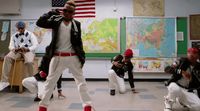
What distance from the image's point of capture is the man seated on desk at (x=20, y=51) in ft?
18.8

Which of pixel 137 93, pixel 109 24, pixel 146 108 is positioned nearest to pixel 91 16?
pixel 109 24

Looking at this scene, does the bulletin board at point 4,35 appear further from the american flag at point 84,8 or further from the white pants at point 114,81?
the white pants at point 114,81

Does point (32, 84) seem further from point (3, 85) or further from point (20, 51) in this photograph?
point (20, 51)

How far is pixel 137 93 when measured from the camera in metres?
5.69

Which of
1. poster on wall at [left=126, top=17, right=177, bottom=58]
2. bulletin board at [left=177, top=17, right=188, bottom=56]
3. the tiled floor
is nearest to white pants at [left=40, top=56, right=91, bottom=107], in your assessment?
the tiled floor

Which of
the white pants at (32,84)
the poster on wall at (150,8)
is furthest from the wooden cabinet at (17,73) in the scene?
the poster on wall at (150,8)

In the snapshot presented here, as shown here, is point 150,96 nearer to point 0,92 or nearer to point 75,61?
point 75,61

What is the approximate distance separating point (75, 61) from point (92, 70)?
4791mm

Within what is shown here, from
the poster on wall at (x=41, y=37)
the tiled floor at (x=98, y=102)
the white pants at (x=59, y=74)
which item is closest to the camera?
the white pants at (x=59, y=74)

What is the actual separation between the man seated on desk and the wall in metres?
2.25

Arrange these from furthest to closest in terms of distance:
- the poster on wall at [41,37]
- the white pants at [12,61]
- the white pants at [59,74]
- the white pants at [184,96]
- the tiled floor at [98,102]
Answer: the poster on wall at [41,37]
the white pants at [12,61]
the tiled floor at [98,102]
the white pants at [184,96]
the white pants at [59,74]

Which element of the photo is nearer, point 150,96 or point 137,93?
point 150,96

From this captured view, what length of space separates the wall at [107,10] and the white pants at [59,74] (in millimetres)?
4728

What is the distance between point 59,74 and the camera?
10.6ft
